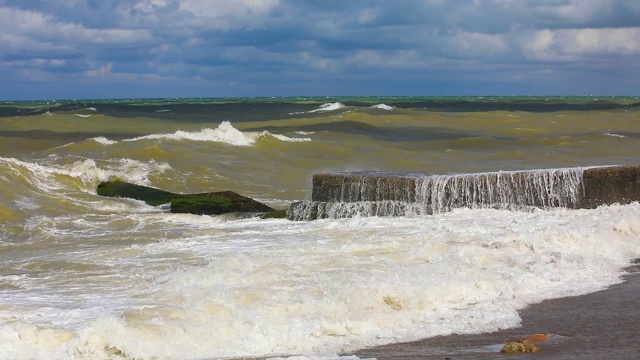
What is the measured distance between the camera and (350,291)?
7742 mm

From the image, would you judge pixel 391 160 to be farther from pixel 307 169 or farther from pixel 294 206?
pixel 294 206

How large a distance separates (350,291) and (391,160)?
21142mm

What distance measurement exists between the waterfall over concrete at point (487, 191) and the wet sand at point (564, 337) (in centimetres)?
459

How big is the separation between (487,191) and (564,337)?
609 centimetres

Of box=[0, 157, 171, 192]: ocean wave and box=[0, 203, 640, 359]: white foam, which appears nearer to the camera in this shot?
box=[0, 203, 640, 359]: white foam

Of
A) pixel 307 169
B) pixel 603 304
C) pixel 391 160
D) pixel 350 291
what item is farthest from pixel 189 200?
pixel 391 160

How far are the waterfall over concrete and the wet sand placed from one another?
4590mm

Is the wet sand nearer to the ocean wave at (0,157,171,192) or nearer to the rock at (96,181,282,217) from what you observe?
the rock at (96,181,282,217)

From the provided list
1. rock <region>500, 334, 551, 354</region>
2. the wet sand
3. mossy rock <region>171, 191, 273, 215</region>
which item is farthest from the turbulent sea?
rock <region>500, 334, 551, 354</region>

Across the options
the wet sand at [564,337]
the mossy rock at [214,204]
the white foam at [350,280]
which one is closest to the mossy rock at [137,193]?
the mossy rock at [214,204]

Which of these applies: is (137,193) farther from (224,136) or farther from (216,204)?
(224,136)

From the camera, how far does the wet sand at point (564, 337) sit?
6.17 m

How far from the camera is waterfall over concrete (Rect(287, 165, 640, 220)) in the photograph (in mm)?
12359

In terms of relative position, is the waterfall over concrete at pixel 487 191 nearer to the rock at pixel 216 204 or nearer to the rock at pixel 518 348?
the rock at pixel 216 204
